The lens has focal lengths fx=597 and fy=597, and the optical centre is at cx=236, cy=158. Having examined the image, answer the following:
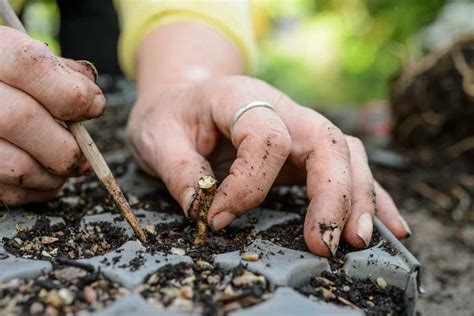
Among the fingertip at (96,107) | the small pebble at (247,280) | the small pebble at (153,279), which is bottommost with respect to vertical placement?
the small pebble at (153,279)

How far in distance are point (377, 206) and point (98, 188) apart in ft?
1.94

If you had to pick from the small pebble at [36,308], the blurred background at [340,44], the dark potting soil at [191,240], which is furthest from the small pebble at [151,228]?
the blurred background at [340,44]

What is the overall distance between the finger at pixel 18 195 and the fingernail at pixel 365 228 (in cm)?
58

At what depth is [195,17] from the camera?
166 cm

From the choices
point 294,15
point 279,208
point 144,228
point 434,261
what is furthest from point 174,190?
point 294,15

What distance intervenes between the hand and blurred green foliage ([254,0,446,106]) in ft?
7.52

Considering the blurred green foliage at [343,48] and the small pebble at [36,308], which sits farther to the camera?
the blurred green foliage at [343,48]

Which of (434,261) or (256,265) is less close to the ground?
(256,265)

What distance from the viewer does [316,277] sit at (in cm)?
91

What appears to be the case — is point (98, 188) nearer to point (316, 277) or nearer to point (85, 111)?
point (85, 111)

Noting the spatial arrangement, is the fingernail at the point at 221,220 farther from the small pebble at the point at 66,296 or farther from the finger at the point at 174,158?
the small pebble at the point at 66,296

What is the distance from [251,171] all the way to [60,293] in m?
0.37

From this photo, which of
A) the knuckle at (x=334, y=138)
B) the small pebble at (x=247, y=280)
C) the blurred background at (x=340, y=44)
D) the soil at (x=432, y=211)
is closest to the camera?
→ the small pebble at (x=247, y=280)

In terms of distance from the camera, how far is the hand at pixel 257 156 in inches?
38.8
